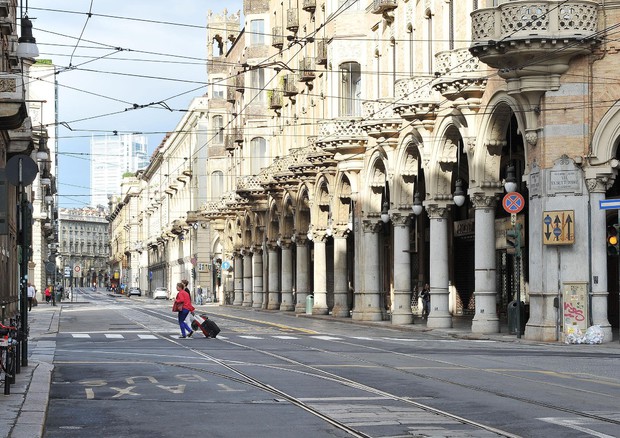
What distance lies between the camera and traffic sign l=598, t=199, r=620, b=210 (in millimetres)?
34219

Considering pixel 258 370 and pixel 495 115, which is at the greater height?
pixel 495 115

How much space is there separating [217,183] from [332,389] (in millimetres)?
92098

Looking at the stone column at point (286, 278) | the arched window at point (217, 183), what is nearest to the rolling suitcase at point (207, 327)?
the stone column at point (286, 278)

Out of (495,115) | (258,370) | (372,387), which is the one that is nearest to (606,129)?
(495,115)

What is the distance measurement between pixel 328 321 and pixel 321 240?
887 cm

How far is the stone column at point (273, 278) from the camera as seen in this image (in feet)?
254

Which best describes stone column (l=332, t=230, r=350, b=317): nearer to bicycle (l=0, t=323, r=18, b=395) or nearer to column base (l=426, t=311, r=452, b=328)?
column base (l=426, t=311, r=452, b=328)

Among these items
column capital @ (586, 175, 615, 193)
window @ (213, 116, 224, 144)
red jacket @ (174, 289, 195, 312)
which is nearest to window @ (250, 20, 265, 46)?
window @ (213, 116, 224, 144)

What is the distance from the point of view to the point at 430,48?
153 feet

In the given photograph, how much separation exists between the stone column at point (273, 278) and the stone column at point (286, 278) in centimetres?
298

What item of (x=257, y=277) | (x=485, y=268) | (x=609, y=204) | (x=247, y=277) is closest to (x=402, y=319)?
(x=485, y=268)

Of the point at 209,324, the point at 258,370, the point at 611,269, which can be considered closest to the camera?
the point at 258,370

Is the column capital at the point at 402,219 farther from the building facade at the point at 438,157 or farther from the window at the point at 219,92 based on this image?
the window at the point at 219,92

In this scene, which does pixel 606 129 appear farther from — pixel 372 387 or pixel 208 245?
pixel 208 245
